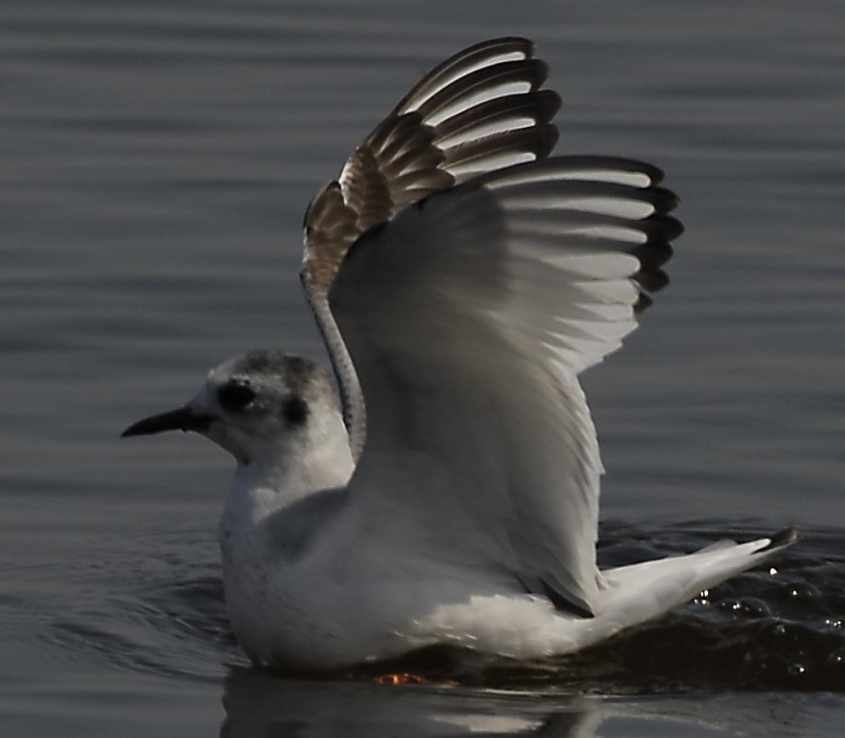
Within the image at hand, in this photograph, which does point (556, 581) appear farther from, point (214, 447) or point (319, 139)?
point (319, 139)

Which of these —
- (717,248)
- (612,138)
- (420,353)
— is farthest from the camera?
(612,138)

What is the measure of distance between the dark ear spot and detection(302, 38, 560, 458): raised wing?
0.45m

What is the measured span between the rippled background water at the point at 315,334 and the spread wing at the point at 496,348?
1.63 feet

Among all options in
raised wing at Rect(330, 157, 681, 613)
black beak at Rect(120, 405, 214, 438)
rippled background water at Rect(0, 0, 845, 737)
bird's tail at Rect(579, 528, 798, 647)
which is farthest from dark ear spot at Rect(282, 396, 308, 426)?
bird's tail at Rect(579, 528, 798, 647)

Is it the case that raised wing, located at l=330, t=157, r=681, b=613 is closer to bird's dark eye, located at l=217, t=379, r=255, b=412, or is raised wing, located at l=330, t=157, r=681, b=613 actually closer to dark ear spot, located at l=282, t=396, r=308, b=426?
dark ear spot, located at l=282, t=396, r=308, b=426

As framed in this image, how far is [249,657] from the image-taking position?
30.3 feet

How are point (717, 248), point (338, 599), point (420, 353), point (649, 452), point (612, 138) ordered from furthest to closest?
point (612, 138) → point (717, 248) → point (649, 452) → point (338, 599) → point (420, 353)

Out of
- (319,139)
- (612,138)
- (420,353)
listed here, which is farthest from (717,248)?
(420,353)

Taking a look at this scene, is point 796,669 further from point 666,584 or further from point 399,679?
point 399,679

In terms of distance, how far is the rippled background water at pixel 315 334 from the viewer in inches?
356

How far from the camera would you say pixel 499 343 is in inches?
329

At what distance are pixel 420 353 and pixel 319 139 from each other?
20.1 ft

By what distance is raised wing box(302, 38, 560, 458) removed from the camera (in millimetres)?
10133

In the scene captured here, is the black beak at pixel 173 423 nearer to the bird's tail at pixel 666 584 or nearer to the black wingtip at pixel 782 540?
the bird's tail at pixel 666 584
